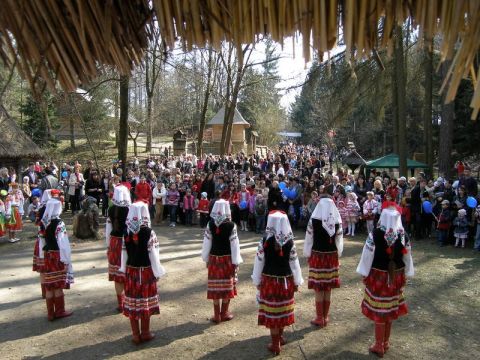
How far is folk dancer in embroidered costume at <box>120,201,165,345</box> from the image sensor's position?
5547 mm

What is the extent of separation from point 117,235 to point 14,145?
45.3 ft

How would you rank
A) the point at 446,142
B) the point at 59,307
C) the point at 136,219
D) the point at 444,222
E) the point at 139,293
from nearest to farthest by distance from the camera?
the point at 139,293, the point at 136,219, the point at 59,307, the point at 444,222, the point at 446,142

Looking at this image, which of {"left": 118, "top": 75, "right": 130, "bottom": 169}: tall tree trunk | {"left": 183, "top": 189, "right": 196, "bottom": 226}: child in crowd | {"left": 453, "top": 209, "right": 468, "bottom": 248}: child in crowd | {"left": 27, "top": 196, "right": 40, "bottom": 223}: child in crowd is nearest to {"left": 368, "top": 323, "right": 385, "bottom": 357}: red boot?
{"left": 453, "top": 209, "right": 468, "bottom": 248}: child in crowd

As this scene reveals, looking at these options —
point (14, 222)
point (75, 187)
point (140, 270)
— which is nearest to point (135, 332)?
point (140, 270)

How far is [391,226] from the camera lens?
5.28 metres

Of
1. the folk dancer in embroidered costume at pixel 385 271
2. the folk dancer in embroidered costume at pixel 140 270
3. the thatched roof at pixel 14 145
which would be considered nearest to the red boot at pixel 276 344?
the folk dancer in embroidered costume at pixel 385 271

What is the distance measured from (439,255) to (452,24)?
32.2 feet

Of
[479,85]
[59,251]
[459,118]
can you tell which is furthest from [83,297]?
[459,118]

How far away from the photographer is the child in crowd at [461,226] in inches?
Answer: 418

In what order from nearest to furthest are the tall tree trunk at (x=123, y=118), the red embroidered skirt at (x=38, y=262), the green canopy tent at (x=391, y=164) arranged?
the red embroidered skirt at (x=38, y=262) < the tall tree trunk at (x=123, y=118) < the green canopy tent at (x=391, y=164)

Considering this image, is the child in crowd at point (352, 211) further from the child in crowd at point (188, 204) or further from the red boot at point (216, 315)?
the red boot at point (216, 315)

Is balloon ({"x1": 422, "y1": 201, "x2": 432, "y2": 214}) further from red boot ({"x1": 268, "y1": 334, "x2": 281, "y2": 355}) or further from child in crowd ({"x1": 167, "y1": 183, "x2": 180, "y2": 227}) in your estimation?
red boot ({"x1": 268, "y1": 334, "x2": 281, "y2": 355})

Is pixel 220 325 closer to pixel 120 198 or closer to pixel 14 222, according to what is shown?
pixel 120 198

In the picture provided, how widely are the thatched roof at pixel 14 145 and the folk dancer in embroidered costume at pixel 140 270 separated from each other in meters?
14.5
